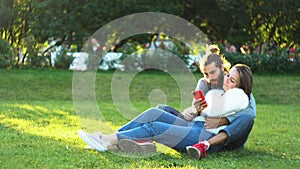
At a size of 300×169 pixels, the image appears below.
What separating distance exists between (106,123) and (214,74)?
8.72ft

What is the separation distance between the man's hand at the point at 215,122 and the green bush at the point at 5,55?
9847 millimetres

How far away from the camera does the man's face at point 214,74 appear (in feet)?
18.7

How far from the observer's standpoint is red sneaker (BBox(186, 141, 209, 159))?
204 inches

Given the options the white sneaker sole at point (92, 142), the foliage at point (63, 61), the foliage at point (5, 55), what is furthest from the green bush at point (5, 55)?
the white sneaker sole at point (92, 142)

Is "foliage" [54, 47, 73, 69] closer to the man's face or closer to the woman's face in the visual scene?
the man's face

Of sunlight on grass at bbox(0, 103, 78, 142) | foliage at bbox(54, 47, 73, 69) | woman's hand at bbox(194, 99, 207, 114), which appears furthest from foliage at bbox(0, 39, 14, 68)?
woman's hand at bbox(194, 99, 207, 114)

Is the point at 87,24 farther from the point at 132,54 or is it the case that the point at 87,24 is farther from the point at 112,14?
the point at 132,54

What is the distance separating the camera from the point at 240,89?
5.39 meters

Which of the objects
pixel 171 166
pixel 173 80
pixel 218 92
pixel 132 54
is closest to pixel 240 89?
pixel 218 92

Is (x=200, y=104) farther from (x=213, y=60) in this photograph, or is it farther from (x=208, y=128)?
(x=213, y=60)

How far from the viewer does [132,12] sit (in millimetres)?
16844

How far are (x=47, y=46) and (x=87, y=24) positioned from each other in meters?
1.42

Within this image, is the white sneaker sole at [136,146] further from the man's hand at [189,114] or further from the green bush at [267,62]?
the green bush at [267,62]

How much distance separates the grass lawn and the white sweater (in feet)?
1.35
